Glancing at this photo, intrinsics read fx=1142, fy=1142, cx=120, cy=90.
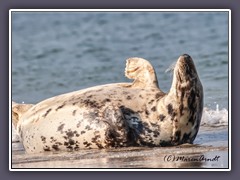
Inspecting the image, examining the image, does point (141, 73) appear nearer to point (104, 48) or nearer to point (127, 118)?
point (127, 118)

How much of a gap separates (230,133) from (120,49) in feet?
17.4

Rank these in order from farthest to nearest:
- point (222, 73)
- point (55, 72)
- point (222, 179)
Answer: point (55, 72), point (222, 73), point (222, 179)

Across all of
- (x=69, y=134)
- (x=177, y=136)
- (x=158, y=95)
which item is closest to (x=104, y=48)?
(x=158, y=95)

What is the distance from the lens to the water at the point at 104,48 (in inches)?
483

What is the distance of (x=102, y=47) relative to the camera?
1516cm

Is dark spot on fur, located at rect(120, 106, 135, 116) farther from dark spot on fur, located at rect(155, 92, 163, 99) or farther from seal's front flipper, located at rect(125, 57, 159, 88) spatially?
seal's front flipper, located at rect(125, 57, 159, 88)

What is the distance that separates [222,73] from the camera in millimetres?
11258

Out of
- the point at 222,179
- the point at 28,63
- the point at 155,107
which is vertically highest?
the point at 28,63

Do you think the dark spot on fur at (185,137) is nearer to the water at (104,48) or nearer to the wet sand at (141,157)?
the wet sand at (141,157)

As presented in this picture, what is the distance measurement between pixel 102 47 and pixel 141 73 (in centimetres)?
455

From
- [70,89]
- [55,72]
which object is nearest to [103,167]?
[70,89]

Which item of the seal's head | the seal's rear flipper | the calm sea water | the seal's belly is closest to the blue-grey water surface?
the calm sea water

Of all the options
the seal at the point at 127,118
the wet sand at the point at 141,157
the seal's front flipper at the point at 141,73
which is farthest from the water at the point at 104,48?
the wet sand at the point at 141,157

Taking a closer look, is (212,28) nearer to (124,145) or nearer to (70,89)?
(70,89)
